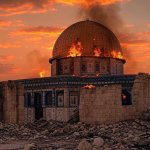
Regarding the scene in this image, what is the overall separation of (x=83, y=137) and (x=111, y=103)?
15.7 feet

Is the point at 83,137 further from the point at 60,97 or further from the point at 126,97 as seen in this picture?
the point at 126,97

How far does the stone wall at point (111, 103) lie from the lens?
24.9m

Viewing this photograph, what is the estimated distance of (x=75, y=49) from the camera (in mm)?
48750

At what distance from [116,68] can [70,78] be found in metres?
9.52

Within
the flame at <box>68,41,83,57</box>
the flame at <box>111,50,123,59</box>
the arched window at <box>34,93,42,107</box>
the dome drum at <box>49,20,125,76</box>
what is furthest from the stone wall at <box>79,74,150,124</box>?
the flame at <box>111,50,123,59</box>

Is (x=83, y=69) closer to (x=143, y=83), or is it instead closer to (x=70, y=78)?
(x=70, y=78)

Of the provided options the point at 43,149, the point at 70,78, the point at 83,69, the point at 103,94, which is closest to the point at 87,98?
the point at 103,94

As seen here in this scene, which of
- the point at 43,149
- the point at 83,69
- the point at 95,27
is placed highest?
the point at 95,27

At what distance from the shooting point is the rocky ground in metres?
17.0

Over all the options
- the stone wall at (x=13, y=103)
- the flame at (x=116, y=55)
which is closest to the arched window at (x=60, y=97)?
the flame at (x=116, y=55)

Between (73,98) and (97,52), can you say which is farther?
(97,52)

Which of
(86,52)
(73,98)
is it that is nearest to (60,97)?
(73,98)

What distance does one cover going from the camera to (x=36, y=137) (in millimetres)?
22000

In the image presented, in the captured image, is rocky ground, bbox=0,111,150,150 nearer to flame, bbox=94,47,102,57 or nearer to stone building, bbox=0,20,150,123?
stone building, bbox=0,20,150,123
